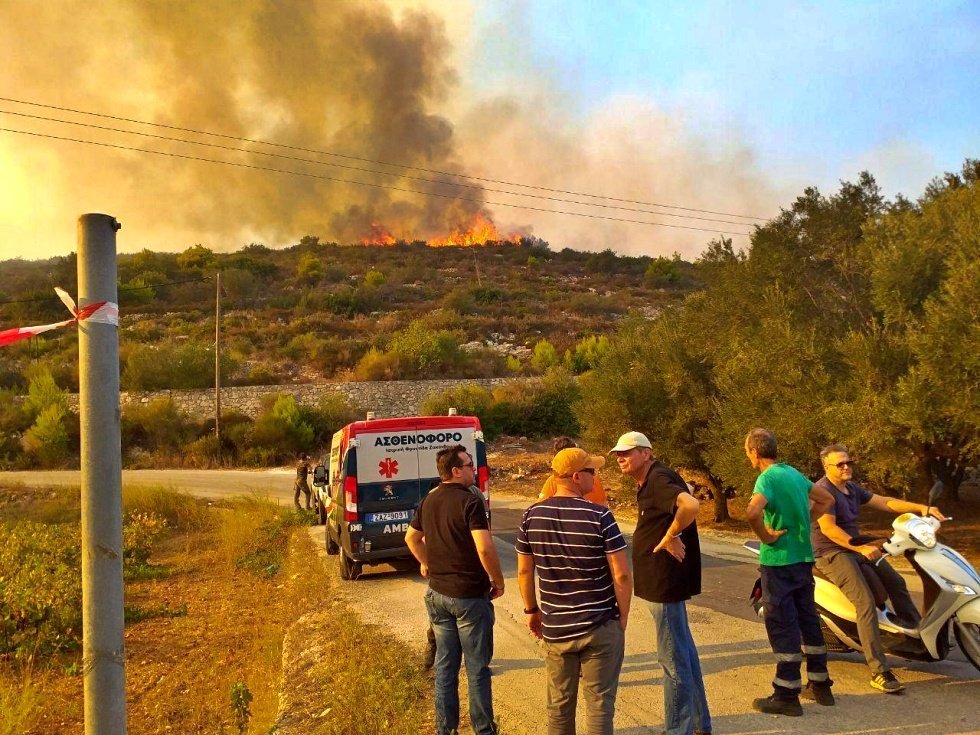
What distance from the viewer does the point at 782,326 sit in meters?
12.6

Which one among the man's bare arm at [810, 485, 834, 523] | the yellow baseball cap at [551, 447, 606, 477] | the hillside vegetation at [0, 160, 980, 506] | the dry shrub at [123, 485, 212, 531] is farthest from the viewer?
the dry shrub at [123, 485, 212, 531]

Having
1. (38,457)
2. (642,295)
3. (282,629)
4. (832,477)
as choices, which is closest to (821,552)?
(832,477)

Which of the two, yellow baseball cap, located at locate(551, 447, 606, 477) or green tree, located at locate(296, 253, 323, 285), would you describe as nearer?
yellow baseball cap, located at locate(551, 447, 606, 477)

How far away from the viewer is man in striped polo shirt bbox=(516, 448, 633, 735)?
3727 millimetres

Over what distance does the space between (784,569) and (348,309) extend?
69271 millimetres

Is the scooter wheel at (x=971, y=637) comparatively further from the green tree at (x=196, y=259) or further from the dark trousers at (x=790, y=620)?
the green tree at (x=196, y=259)

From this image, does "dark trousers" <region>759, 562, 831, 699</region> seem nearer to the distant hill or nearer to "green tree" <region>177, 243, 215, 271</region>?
the distant hill

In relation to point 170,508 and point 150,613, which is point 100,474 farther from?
point 170,508

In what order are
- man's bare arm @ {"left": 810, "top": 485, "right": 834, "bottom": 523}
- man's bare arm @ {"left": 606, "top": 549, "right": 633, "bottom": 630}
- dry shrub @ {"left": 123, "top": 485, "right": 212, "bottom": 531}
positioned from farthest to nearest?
dry shrub @ {"left": 123, "top": 485, "right": 212, "bottom": 531} → man's bare arm @ {"left": 810, "top": 485, "right": 834, "bottom": 523} → man's bare arm @ {"left": 606, "top": 549, "right": 633, "bottom": 630}

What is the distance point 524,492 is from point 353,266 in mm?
84816

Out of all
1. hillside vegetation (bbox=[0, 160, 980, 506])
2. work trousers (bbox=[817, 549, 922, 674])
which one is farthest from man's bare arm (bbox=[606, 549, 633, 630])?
hillside vegetation (bbox=[0, 160, 980, 506])

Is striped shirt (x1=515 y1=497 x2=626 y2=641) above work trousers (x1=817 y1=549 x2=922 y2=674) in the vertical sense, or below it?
above

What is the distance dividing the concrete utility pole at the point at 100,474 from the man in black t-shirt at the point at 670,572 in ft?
8.83

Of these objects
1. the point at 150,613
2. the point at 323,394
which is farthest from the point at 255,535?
the point at 323,394
